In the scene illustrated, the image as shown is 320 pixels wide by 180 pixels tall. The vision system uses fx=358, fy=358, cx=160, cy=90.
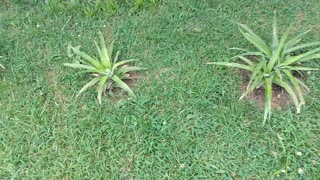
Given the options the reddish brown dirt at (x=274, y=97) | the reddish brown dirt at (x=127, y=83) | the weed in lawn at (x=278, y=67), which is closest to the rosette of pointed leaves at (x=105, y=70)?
the reddish brown dirt at (x=127, y=83)

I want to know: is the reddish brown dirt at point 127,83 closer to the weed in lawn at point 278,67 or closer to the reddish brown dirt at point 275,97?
the weed in lawn at point 278,67

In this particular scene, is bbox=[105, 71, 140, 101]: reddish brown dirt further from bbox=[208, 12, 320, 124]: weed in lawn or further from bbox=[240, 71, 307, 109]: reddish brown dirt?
bbox=[240, 71, 307, 109]: reddish brown dirt

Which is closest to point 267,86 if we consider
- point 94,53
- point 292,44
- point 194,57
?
point 292,44

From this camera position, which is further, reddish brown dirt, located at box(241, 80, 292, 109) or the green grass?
reddish brown dirt, located at box(241, 80, 292, 109)

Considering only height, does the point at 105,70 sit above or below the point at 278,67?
below

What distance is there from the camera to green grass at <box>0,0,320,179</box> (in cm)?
233

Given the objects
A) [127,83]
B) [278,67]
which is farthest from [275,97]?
[127,83]

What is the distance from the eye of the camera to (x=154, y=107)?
8.57 ft

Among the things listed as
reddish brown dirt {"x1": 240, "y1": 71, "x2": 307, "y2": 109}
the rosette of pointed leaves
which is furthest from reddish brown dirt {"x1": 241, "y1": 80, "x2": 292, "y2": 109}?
the rosette of pointed leaves

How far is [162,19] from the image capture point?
320 centimetres

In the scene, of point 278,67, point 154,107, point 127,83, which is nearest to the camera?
point 278,67

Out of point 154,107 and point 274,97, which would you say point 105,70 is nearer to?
point 154,107

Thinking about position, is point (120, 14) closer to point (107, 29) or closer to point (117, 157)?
point (107, 29)

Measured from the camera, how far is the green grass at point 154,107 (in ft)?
7.63
